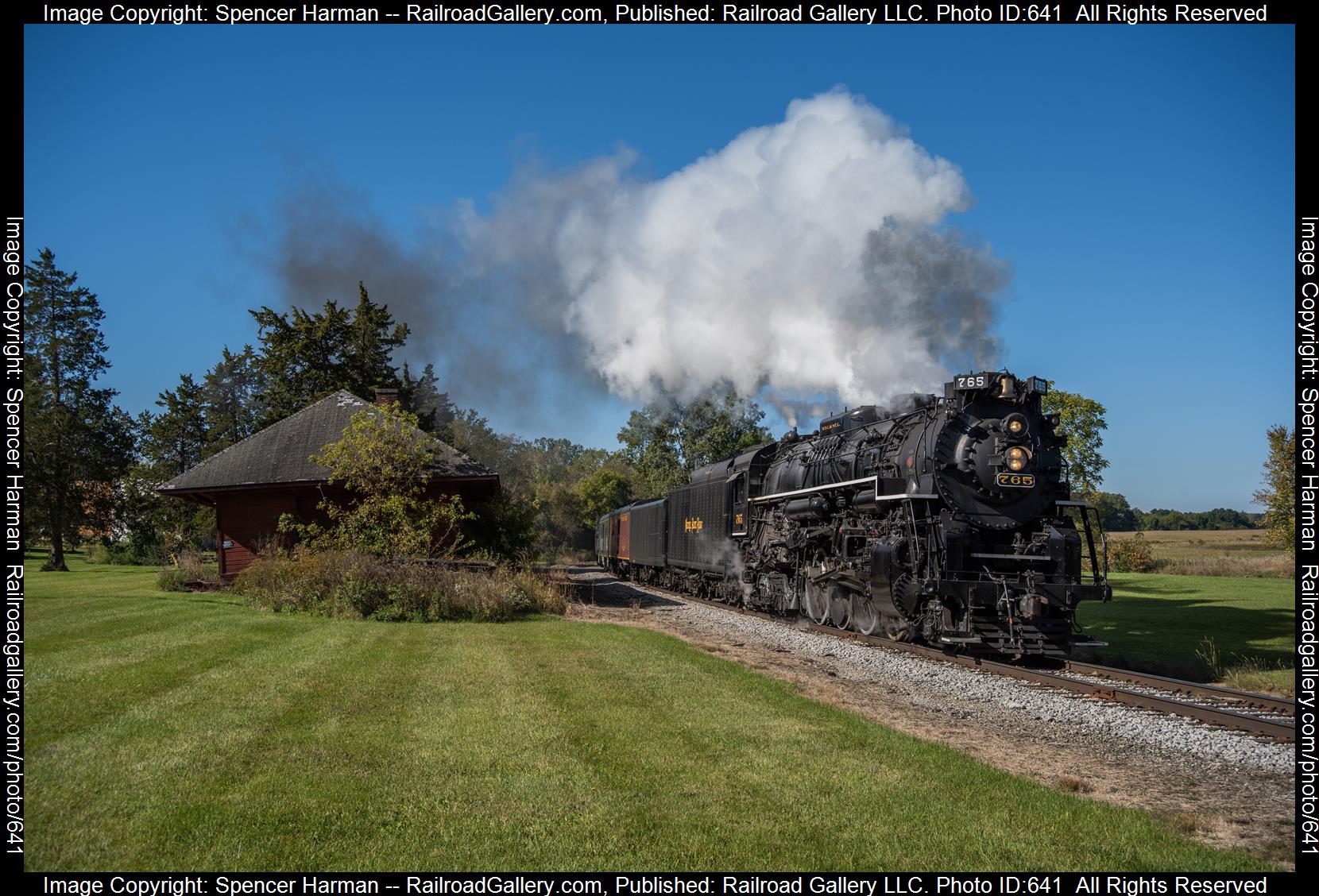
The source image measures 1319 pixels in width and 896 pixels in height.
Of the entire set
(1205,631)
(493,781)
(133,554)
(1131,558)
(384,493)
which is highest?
(384,493)

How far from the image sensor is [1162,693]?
10.7 meters

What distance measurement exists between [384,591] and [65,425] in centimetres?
3182

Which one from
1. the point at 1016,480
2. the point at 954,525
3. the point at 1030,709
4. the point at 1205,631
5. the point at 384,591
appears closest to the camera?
the point at 1030,709

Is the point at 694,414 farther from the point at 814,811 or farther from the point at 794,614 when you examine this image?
the point at 814,811

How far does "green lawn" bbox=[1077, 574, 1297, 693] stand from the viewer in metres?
13.0

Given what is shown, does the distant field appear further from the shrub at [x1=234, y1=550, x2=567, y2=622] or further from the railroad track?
the shrub at [x1=234, y1=550, x2=567, y2=622]

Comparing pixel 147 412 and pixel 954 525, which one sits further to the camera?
pixel 147 412

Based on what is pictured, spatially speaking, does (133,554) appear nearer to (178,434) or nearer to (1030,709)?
(178,434)

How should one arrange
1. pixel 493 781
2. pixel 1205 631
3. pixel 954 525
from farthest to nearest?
1. pixel 1205 631
2. pixel 954 525
3. pixel 493 781

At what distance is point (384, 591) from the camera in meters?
16.9

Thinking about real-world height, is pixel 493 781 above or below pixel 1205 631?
above

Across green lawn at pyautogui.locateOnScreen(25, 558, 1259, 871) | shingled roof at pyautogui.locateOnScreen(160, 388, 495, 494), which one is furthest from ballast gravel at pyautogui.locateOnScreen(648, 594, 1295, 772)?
shingled roof at pyautogui.locateOnScreen(160, 388, 495, 494)

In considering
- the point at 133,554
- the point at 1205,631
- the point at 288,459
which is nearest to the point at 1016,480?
the point at 1205,631

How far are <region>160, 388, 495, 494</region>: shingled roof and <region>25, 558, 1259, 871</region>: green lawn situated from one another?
13880 mm
